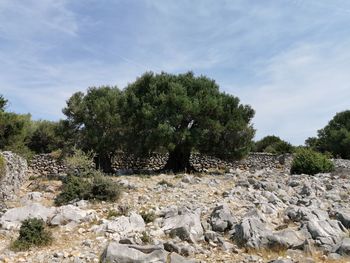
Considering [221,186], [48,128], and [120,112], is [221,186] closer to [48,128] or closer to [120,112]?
[120,112]

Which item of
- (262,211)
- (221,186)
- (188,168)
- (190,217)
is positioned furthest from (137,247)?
(188,168)

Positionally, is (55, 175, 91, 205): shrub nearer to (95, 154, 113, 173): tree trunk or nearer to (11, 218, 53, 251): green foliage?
(11, 218, 53, 251): green foliage

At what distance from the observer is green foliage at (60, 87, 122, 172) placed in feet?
77.4

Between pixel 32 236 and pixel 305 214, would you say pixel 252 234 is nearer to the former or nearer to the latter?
pixel 305 214

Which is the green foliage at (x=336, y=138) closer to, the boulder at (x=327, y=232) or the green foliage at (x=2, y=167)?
the boulder at (x=327, y=232)

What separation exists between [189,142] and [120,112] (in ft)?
15.6

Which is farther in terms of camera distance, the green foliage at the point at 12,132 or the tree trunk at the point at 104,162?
the tree trunk at the point at 104,162

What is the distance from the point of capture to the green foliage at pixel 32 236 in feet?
31.8

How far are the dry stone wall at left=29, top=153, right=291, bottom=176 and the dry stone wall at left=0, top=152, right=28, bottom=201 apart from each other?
6329 mm

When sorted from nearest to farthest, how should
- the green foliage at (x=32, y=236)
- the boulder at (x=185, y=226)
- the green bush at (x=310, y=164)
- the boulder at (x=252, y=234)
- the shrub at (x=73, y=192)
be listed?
1. the boulder at (x=252, y=234)
2. the green foliage at (x=32, y=236)
3. the boulder at (x=185, y=226)
4. the shrub at (x=73, y=192)
5. the green bush at (x=310, y=164)

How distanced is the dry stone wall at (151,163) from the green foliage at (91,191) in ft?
30.7

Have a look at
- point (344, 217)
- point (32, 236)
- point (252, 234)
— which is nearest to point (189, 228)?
point (252, 234)

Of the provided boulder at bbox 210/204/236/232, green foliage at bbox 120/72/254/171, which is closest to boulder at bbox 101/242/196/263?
boulder at bbox 210/204/236/232

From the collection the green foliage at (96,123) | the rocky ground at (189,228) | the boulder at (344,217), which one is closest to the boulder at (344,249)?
the rocky ground at (189,228)
